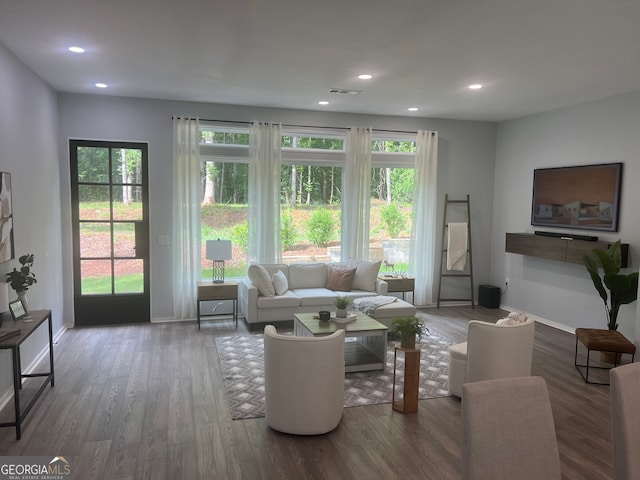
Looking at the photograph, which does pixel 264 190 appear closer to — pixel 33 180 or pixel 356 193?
pixel 356 193

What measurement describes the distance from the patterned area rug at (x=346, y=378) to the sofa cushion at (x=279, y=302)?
54 centimetres

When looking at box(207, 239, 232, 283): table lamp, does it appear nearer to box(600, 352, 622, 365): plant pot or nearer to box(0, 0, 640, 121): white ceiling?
box(0, 0, 640, 121): white ceiling

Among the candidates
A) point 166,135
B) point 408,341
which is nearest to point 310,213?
point 166,135

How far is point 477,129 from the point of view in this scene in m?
7.79

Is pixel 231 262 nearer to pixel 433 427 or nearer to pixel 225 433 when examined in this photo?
pixel 225 433

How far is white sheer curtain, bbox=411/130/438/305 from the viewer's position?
750 centimetres

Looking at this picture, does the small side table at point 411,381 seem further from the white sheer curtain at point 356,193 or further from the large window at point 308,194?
the large window at point 308,194

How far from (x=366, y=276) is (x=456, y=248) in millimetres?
1823

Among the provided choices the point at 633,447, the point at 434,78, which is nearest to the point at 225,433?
the point at 633,447

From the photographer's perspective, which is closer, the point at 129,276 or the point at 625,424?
the point at 625,424

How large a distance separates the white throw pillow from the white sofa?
0.05 metres

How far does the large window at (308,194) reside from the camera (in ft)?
22.3

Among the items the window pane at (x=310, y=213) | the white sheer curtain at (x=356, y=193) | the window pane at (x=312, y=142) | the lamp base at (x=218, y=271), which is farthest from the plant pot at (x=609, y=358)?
the lamp base at (x=218, y=271)

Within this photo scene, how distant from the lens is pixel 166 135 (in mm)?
6441
